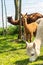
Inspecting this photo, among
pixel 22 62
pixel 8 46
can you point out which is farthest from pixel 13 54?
pixel 8 46

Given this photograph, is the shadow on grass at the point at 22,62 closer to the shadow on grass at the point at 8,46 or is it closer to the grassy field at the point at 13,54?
the grassy field at the point at 13,54

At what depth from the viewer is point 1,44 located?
24.5 feet

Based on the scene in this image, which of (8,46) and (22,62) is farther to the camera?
(8,46)

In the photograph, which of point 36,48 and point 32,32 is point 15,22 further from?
point 36,48

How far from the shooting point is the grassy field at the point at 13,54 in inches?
220

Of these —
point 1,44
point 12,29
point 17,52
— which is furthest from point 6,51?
point 12,29

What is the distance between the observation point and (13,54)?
6270 mm

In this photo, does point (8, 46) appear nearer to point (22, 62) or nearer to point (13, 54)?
point (13, 54)

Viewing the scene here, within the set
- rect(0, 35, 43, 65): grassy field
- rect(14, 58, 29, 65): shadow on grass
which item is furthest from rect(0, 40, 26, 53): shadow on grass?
rect(14, 58, 29, 65): shadow on grass

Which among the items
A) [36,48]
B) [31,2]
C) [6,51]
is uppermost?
[31,2]

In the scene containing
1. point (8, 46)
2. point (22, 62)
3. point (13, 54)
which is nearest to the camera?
point (22, 62)

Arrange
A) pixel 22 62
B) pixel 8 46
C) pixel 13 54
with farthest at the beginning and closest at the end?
pixel 8 46 < pixel 13 54 < pixel 22 62

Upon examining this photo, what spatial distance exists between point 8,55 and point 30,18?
7.98ft

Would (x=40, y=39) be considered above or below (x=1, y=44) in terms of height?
above
